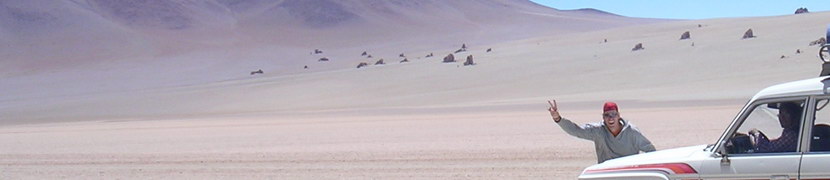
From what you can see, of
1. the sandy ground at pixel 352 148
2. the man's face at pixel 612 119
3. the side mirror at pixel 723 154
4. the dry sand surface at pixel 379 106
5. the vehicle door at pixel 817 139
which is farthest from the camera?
the dry sand surface at pixel 379 106

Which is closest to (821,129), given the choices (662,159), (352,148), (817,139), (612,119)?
(817,139)

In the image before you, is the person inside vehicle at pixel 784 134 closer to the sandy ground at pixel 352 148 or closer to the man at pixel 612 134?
the man at pixel 612 134

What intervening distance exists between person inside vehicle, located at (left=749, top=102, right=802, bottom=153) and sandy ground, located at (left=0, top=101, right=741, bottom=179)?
213 inches

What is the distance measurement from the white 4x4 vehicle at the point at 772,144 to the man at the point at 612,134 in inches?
41.2

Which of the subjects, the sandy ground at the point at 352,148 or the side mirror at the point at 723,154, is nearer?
the side mirror at the point at 723,154

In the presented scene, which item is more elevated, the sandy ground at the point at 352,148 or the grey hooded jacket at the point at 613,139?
the sandy ground at the point at 352,148

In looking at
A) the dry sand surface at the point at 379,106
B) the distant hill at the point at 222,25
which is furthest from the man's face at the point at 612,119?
the distant hill at the point at 222,25

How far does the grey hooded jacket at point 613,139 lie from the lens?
24.2 ft

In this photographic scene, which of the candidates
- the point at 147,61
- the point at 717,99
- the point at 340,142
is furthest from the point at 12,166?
the point at 147,61

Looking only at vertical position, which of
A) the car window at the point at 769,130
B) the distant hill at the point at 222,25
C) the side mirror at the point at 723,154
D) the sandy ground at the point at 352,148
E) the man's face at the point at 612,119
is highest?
the distant hill at the point at 222,25

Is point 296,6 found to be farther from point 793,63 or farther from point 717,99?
point 717,99

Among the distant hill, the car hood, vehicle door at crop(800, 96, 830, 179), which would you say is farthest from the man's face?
the distant hill

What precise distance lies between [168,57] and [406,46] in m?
17.5

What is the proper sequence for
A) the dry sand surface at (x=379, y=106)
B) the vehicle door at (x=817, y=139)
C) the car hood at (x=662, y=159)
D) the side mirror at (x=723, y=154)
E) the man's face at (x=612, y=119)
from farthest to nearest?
the dry sand surface at (x=379, y=106)
the man's face at (x=612, y=119)
the car hood at (x=662, y=159)
the side mirror at (x=723, y=154)
the vehicle door at (x=817, y=139)
